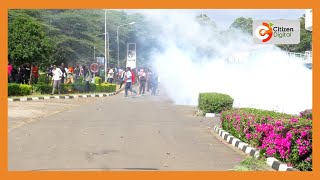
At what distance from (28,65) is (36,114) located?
563 inches

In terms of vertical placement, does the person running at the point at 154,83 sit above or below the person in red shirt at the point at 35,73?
below

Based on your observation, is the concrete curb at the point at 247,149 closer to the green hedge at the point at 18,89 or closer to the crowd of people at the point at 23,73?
the green hedge at the point at 18,89

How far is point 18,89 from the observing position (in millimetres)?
34031

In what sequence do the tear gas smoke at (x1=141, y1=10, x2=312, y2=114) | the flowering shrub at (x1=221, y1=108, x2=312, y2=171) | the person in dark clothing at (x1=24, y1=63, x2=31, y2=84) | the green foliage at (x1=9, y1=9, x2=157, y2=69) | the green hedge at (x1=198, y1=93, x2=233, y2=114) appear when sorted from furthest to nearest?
1. the green foliage at (x1=9, y1=9, x2=157, y2=69)
2. the person in dark clothing at (x1=24, y1=63, x2=31, y2=84)
3. the tear gas smoke at (x1=141, y1=10, x2=312, y2=114)
4. the green hedge at (x1=198, y1=93, x2=233, y2=114)
5. the flowering shrub at (x1=221, y1=108, x2=312, y2=171)

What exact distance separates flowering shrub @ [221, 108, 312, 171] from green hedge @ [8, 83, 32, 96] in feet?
63.4

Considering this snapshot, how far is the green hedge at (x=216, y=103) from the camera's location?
23828 millimetres

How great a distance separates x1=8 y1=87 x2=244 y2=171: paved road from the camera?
38.4 ft

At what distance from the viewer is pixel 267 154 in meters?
12.6

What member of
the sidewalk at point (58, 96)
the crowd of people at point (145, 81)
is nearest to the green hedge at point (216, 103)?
the sidewalk at point (58, 96)

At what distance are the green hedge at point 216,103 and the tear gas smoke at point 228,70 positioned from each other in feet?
12.6

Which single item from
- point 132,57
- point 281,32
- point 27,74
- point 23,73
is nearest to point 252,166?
point 281,32

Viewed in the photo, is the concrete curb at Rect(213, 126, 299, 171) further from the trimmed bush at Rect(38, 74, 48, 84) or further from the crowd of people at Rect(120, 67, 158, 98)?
the trimmed bush at Rect(38, 74, 48, 84)

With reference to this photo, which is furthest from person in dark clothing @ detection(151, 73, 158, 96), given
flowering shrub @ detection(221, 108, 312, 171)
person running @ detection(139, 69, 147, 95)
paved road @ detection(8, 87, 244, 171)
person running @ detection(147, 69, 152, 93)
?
flowering shrub @ detection(221, 108, 312, 171)

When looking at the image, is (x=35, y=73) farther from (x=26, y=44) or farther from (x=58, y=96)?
(x=26, y=44)
